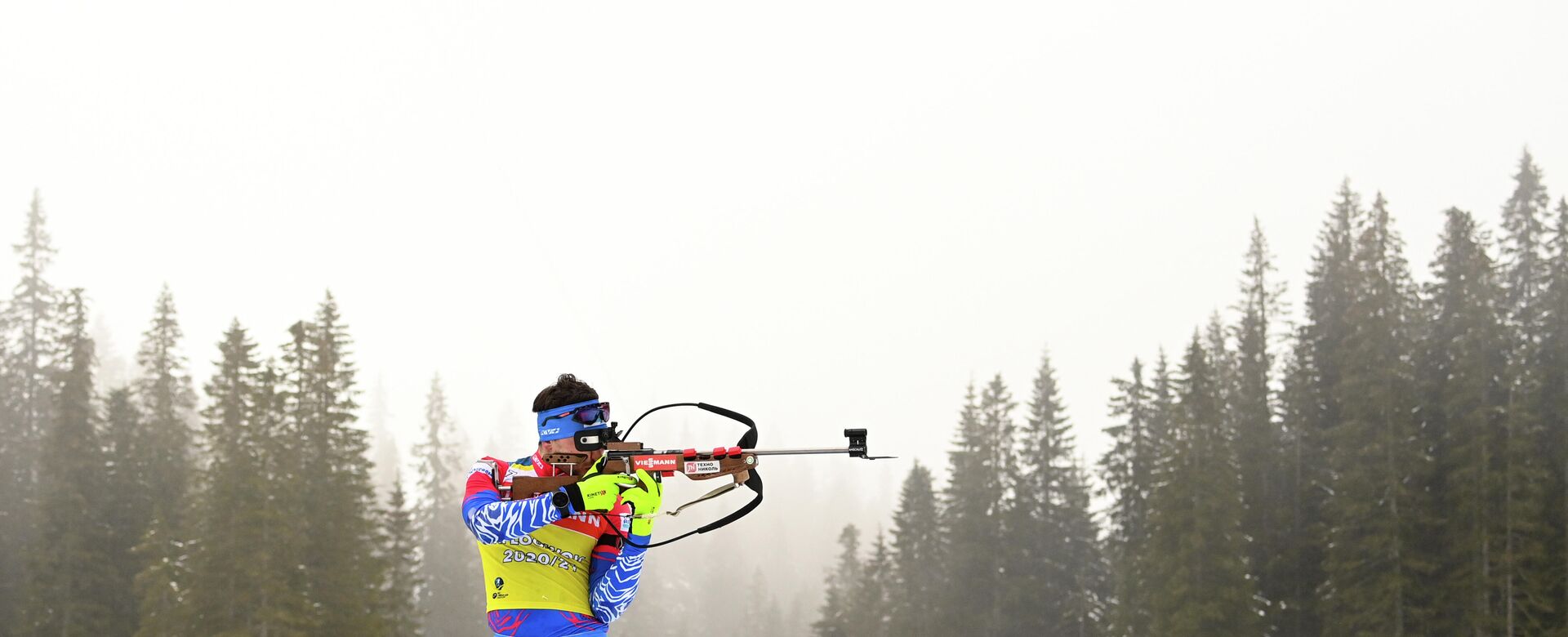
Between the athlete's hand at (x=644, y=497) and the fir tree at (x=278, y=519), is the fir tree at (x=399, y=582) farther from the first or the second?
the athlete's hand at (x=644, y=497)

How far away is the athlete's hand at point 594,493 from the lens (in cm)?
467

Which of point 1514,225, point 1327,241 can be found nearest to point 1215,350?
point 1327,241

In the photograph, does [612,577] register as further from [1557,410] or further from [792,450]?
[1557,410]

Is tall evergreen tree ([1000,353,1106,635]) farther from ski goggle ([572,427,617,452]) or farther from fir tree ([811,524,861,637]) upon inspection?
ski goggle ([572,427,617,452])

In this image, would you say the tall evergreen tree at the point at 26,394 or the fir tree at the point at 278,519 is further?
the tall evergreen tree at the point at 26,394

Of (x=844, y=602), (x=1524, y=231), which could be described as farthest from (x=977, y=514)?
(x=1524, y=231)

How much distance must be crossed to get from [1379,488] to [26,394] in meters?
48.8

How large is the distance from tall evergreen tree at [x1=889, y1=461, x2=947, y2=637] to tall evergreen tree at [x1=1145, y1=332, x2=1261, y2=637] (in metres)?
13.2

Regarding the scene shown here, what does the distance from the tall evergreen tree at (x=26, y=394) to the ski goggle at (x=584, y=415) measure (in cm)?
3770

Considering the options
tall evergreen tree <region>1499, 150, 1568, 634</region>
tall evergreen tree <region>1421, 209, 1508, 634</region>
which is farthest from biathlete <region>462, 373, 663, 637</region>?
tall evergreen tree <region>1421, 209, 1508, 634</region>

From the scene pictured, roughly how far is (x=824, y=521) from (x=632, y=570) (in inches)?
5337

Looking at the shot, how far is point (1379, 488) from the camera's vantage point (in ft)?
117

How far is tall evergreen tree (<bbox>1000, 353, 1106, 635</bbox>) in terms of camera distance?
158 feet

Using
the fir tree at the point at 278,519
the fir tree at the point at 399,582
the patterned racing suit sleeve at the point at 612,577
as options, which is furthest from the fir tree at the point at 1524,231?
the patterned racing suit sleeve at the point at 612,577
